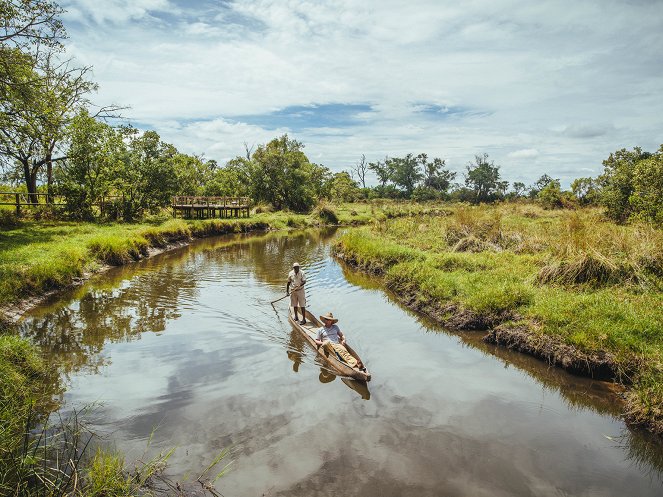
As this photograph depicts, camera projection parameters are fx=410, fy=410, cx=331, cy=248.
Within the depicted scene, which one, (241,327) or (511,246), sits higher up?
(511,246)

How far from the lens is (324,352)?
10562mm

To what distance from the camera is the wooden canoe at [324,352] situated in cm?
933

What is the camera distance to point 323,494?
20.1 feet

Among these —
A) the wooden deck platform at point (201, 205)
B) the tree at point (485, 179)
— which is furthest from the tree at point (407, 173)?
the wooden deck platform at point (201, 205)

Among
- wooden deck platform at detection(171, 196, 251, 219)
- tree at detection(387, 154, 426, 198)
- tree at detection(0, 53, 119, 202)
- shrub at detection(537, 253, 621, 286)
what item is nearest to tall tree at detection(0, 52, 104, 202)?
tree at detection(0, 53, 119, 202)

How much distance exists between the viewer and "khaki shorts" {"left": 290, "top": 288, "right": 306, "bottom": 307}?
13.3 metres

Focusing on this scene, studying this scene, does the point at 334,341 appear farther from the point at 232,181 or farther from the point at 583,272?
the point at 232,181

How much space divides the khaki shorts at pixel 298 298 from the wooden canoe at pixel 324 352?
13.7 inches

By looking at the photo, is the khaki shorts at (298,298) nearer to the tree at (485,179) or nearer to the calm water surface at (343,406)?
the calm water surface at (343,406)

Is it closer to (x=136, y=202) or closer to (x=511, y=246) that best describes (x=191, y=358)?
(x=511, y=246)

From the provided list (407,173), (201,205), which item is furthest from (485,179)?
(201,205)

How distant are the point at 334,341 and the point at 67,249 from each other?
563 inches

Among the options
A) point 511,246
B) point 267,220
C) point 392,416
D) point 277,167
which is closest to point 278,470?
point 392,416

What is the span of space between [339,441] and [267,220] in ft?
125
